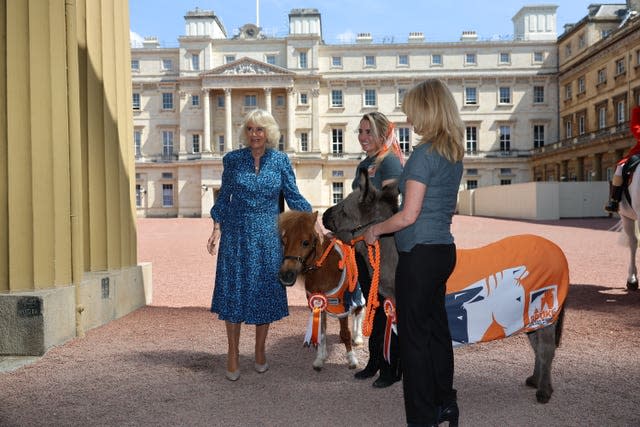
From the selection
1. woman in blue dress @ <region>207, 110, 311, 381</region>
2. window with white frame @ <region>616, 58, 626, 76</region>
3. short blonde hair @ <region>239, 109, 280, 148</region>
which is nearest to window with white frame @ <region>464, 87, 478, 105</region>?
window with white frame @ <region>616, 58, 626, 76</region>

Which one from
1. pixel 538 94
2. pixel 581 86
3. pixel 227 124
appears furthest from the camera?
pixel 538 94

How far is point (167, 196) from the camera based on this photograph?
5109 centimetres

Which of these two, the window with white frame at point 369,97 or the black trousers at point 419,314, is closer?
the black trousers at point 419,314

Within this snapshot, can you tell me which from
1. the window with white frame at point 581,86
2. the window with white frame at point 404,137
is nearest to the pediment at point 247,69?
the window with white frame at point 404,137

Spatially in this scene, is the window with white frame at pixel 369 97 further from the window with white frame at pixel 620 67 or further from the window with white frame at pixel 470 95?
the window with white frame at pixel 620 67

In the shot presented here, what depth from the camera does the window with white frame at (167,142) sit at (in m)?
52.1

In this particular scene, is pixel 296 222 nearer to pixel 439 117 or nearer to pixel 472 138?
pixel 439 117

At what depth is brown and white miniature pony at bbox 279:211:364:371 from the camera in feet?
11.9

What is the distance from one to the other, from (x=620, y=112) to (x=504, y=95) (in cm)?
1442

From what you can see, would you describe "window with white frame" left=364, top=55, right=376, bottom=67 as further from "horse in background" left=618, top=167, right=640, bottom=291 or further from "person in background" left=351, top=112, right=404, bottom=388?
"person in background" left=351, top=112, right=404, bottom=388

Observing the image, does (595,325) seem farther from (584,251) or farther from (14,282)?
(584,251)

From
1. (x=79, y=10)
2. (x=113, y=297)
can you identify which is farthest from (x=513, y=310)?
(x=79, y=10)

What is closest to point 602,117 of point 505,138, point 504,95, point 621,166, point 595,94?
point 595,94

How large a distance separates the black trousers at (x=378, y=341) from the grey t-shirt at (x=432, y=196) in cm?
115
